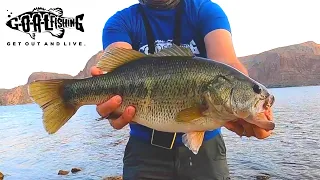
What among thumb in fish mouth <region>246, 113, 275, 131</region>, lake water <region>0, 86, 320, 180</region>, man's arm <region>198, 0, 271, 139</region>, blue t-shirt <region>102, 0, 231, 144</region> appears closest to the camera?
thumb in fish mouth <region>246, 113, 275, 131</region>

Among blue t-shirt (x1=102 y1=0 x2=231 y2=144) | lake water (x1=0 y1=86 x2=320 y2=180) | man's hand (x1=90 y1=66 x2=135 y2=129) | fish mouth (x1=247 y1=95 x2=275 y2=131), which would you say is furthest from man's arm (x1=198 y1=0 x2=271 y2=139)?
lake water (x1=0 y1=86 x2=320 y2=180)

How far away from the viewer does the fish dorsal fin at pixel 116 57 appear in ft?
12.4

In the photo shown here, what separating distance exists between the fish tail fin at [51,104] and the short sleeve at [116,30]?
3.20 feet

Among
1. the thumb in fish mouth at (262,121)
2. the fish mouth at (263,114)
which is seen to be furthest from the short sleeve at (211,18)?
the thumb in fish mouth at (262,121)

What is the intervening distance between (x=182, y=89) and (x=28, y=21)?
2647 cm

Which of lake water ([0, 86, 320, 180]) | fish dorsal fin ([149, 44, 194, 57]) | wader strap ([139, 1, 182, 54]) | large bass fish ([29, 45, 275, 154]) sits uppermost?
wader strap ([139, 1, 182, 54])

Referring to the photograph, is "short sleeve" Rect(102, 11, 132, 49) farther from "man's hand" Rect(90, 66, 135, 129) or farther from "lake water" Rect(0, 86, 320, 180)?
"lake water" Rect(0, 86, 320, 180)

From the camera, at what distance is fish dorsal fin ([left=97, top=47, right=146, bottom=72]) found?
149 inches

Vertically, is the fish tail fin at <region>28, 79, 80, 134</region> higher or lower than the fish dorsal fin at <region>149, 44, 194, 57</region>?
lower

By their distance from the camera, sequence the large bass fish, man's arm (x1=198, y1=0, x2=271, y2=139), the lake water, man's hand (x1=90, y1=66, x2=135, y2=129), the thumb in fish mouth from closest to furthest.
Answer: the thumb in fish mouth < the large bass fish < man's hand (x1=90, y1=66, x2=135, y2=129) < man's arm (x1=198, y1=0, x2=271, y2=139) < the lake water

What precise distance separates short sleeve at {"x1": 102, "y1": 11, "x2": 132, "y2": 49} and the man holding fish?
1 cm

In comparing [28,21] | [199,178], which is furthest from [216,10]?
[28,21]

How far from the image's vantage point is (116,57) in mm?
3820

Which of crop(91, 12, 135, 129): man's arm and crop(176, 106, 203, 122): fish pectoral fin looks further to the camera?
crop(91, 12, 135, 129): man's arm
